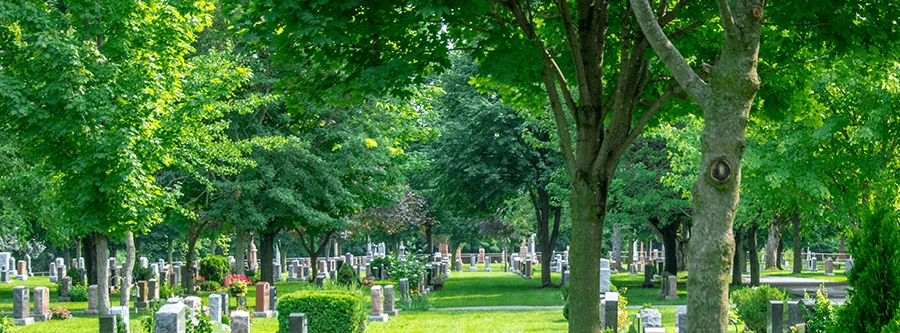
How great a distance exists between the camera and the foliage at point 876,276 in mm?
8742

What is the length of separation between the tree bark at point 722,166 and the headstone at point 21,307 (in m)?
18.9

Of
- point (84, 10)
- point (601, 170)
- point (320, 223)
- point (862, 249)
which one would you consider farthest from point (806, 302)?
point (320, 223)

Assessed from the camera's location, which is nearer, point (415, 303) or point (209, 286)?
point (415, 303)

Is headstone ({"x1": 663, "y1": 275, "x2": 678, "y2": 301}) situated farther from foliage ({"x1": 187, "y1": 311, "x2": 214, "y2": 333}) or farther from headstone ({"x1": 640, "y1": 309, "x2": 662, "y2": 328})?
foliage ({"x1": 187, "y1": 311, "x2": 214, "y2": 333})

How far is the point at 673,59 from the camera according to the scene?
8961mm

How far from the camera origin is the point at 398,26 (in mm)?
11406

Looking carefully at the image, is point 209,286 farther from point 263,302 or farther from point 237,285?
point 263,302

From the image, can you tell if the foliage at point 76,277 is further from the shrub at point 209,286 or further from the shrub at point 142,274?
the shrub at point 209,286

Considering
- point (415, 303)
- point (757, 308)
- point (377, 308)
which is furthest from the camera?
point (415, 303)

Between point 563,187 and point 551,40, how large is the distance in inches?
846

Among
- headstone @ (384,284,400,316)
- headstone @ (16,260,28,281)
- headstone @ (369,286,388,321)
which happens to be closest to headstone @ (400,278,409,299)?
headstone @ (384,284,400,316)

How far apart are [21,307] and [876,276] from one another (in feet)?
66.6

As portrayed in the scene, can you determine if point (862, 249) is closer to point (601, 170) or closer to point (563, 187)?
point (601, 170)

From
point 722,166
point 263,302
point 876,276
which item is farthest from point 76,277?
point 876,276
